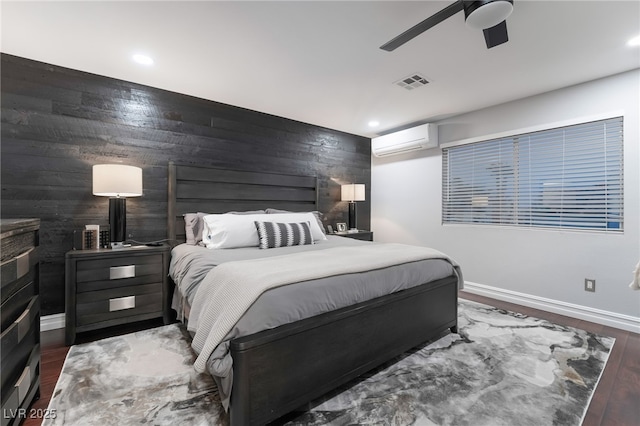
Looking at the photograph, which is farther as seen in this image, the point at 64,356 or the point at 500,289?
the point at 500,289

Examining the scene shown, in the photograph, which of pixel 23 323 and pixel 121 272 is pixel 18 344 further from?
pixel 121 272

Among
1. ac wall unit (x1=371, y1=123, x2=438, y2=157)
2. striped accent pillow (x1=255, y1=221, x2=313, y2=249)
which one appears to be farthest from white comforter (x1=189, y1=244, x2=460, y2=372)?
ac wall unit (x1=371, y1=123, x2=438, y2=157)

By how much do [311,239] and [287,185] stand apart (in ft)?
3.92

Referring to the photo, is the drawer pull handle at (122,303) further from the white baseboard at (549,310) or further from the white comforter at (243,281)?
the white comforter at (243,281)

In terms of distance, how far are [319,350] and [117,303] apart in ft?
6.50

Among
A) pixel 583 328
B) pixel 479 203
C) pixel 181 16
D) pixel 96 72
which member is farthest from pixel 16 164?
pixel 583 328

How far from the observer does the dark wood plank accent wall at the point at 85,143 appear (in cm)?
254

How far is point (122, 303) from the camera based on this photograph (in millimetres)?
2543

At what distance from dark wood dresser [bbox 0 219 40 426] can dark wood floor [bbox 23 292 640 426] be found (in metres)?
0.22

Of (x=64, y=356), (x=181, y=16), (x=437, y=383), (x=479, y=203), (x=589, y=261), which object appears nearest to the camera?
(x=437, y=383)

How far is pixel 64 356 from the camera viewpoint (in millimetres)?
2170

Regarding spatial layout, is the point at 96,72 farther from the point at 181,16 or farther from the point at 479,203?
the point at 479,203

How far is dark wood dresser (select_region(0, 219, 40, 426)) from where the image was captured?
1.26 metres

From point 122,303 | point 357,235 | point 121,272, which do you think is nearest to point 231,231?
point 121,272
